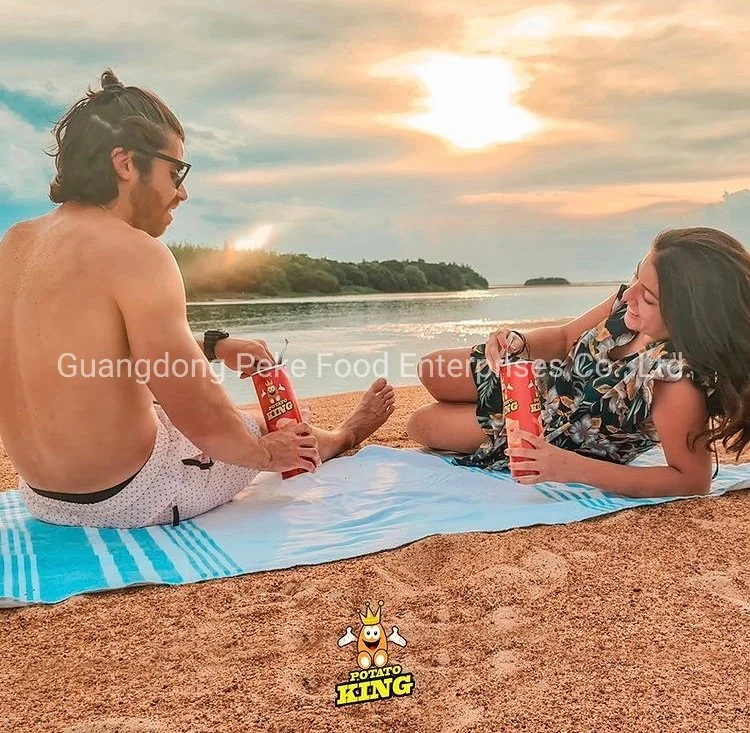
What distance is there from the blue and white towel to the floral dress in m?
0.20

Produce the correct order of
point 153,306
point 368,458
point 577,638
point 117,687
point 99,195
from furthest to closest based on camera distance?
point 368,458, point 99,195, point 153,306, point 577,638, point 117,687

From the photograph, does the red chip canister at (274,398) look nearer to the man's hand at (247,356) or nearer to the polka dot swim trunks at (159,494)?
the man's hand at (247,356)

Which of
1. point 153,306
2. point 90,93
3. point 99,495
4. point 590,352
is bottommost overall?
point 99,495

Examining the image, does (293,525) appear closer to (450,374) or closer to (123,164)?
(450,374)

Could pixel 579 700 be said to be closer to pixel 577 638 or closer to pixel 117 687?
pixel 577 638

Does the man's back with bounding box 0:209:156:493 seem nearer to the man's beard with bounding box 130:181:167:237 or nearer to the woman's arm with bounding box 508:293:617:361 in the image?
the man's beard with bounding box 130:181:167:237

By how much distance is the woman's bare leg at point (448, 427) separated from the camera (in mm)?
3500

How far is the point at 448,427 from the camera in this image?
11.7 ft

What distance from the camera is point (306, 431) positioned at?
2.85 m

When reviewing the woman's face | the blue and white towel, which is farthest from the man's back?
the woman's face

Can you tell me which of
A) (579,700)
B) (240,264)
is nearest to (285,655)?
(579,700)

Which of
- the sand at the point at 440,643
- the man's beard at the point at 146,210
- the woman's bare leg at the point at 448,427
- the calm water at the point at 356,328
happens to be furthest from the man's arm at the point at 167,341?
the calm water at the point at 356,328

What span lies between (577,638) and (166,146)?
1.81 metres

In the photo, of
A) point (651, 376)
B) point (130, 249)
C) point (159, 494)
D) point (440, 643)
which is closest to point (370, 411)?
point (159, 494)
